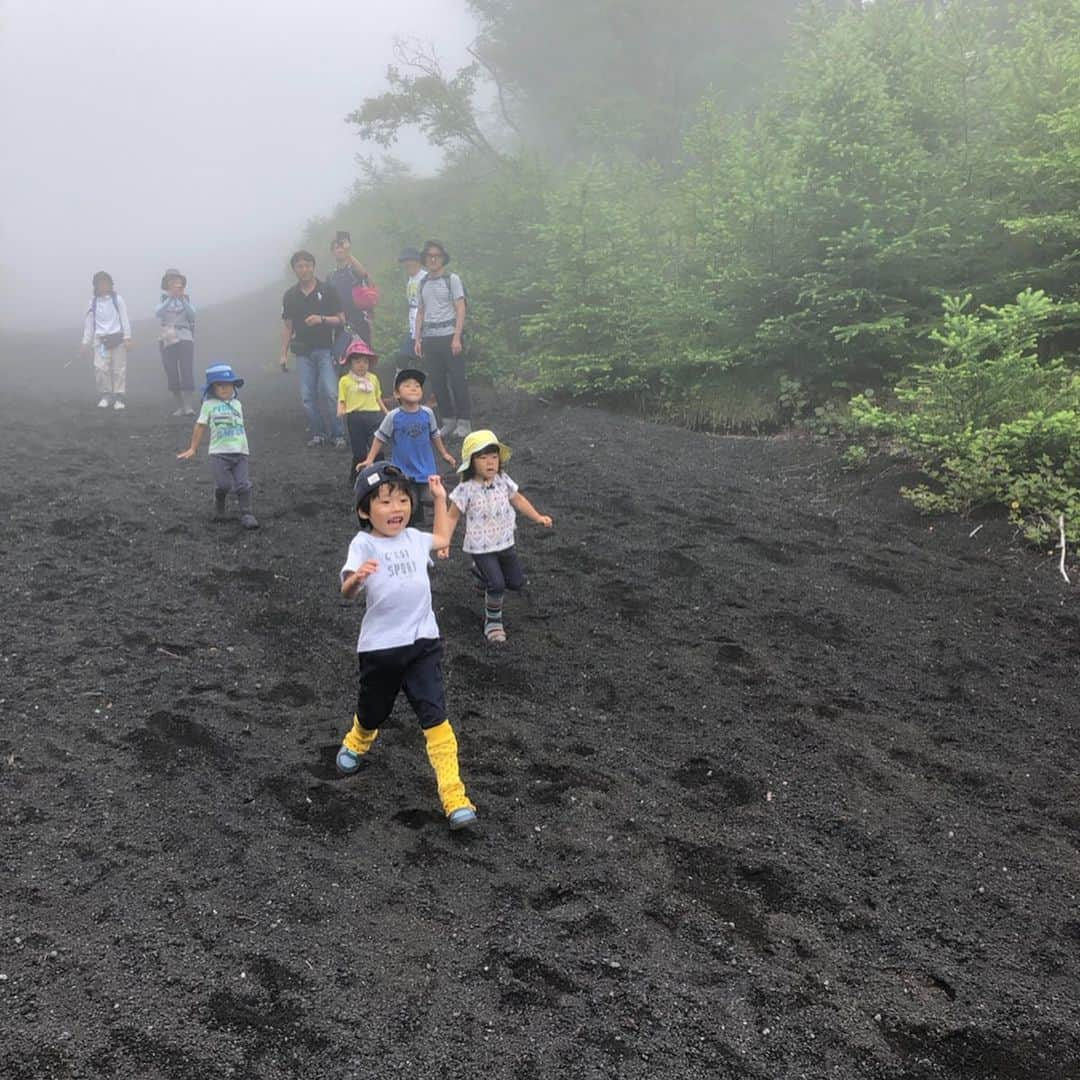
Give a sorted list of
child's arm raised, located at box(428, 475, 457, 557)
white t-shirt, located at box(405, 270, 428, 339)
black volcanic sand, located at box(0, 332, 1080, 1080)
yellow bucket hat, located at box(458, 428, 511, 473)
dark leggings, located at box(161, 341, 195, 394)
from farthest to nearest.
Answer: dark leggings, located at box(161, 341, 195, 394)
white t-shirt, located at box(405, 270, 428, 339)
yellow bucket hat, located at box(458, 428, 511, 473)
child's arm raised, located at box(428, 475, 457, 557)
black volcanic sand, located at box(0, 332, 1080, 1080)

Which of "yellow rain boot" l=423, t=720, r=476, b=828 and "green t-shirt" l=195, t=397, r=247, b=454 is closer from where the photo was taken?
"yellow rain boot" l=423, t=720, r=476, b=828

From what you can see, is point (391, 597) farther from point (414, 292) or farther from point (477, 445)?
point (414, 292)

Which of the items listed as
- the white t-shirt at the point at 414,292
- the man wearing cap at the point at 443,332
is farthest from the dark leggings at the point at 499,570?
the white t-shirt at the point at 414,292

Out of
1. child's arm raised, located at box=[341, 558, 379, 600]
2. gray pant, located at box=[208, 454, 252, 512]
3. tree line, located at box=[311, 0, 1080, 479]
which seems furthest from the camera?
tree line, located at box=[311, 0, 1080, 479]

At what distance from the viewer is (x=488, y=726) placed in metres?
4.31

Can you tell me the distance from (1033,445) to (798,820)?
4652mm

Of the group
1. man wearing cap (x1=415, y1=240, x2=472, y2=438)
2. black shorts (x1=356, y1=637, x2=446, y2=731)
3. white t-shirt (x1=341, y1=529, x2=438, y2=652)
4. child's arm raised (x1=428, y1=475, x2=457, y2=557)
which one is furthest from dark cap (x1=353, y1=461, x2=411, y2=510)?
man wearing cap (x1=415, y1=240, x2=472, y2=438)

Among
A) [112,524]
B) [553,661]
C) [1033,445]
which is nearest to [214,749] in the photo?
[553,661]

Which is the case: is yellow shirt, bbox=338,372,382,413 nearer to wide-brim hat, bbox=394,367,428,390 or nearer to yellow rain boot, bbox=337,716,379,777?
wide-brim hat, bbox=394,367,428,390

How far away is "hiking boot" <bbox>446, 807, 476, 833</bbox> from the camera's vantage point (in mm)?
3445

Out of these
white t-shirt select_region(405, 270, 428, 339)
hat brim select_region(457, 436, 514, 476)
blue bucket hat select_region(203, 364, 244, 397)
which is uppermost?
white t-shirt select_region(405, 270, 428, 339)

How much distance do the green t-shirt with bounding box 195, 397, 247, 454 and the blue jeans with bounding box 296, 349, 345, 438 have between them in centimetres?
262

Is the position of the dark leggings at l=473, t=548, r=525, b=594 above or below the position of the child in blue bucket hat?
below

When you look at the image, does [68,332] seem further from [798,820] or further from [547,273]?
[798,820]
